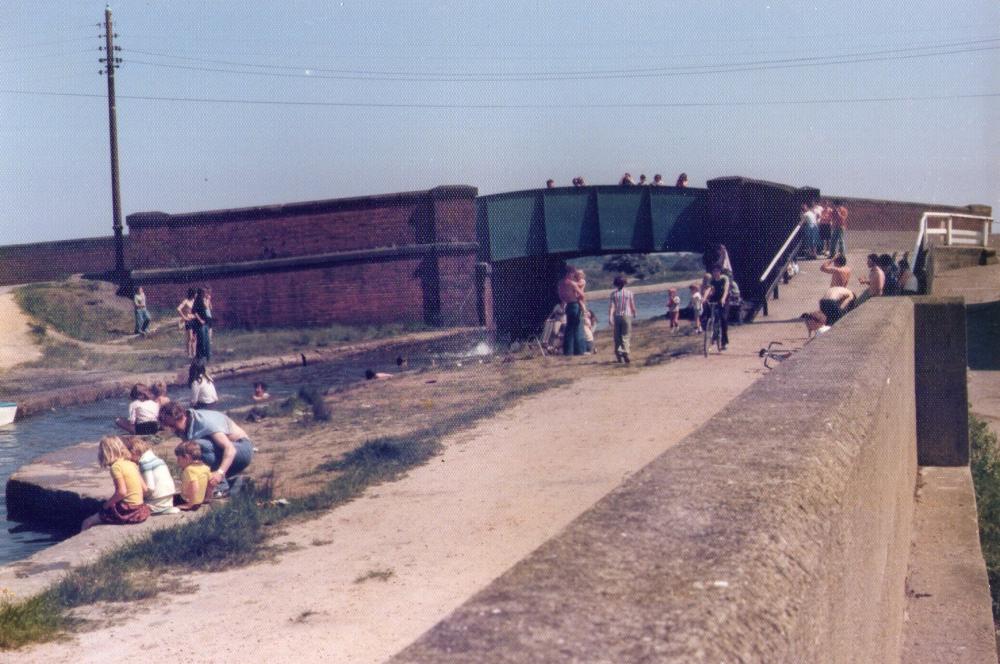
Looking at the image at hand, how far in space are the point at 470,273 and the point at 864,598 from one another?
80.4 feet

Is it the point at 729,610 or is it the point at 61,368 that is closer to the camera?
the point at 729,610

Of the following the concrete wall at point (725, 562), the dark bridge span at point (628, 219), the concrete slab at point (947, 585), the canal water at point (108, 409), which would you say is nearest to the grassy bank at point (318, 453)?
the canal water at point (108, 409)

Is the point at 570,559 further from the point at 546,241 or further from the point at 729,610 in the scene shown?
the point at 546,241

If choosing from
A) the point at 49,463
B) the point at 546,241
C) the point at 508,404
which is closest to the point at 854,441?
the point at 49,463

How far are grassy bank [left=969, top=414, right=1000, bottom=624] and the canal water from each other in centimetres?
683

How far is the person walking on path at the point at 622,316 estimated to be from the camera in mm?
15547

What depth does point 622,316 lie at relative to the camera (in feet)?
51.1

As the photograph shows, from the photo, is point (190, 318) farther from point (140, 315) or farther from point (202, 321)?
point (140, 315)

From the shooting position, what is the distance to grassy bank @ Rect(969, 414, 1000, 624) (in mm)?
6008

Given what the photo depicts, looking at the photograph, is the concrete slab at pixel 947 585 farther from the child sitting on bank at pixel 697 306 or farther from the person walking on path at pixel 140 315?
the person walking on path at pixel 140 315

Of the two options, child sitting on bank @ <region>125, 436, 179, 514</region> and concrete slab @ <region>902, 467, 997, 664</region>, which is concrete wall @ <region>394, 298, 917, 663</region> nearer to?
concrete slab @ <region>902, 467, 997, 664</region>

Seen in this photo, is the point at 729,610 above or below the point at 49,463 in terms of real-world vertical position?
above

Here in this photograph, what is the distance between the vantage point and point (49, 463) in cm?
1051

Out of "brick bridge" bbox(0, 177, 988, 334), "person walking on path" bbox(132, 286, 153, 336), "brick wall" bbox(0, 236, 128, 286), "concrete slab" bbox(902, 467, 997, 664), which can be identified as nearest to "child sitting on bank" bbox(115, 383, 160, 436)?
"concrete slab" bbox(902, 467, 997, 664)
